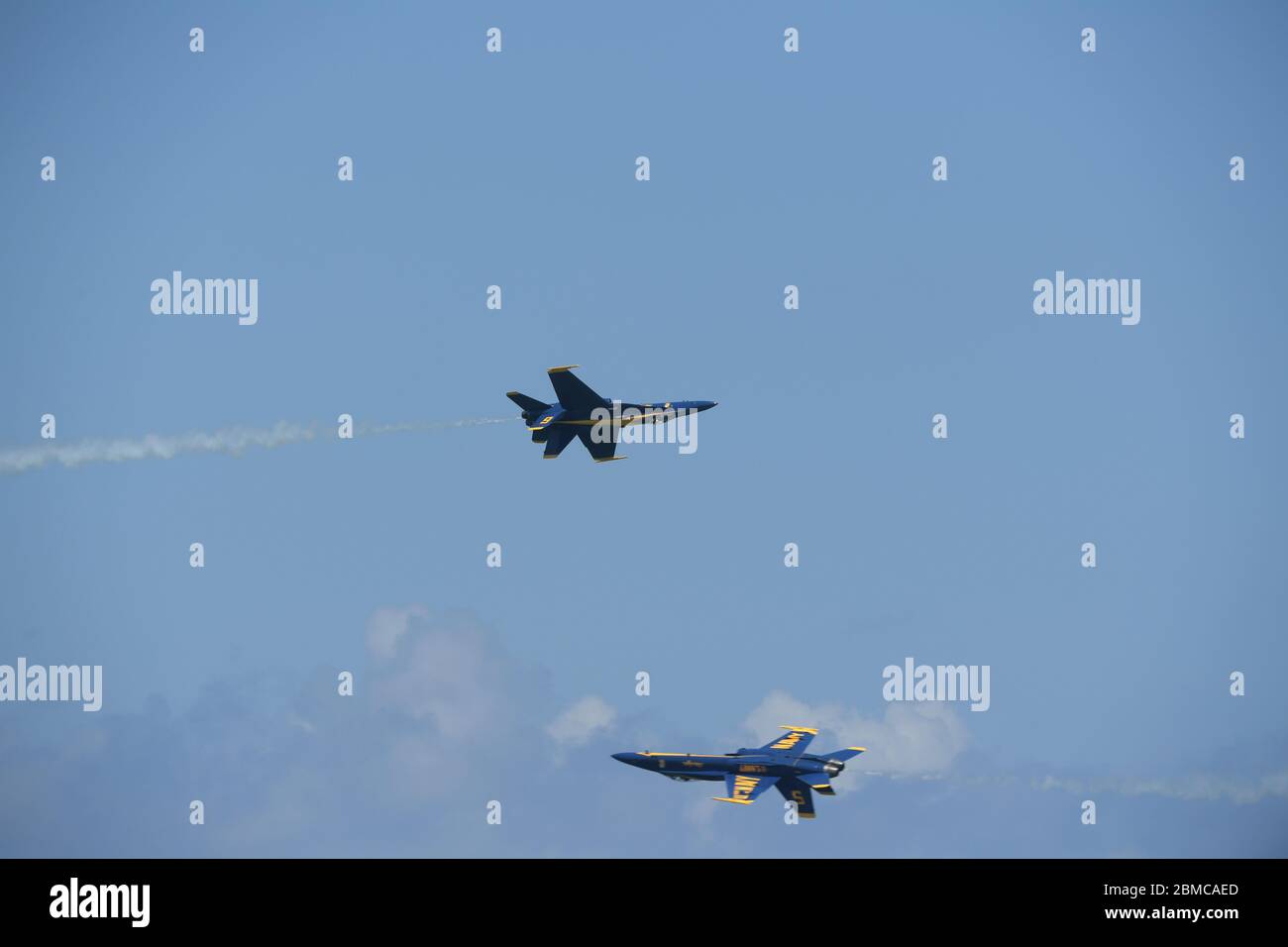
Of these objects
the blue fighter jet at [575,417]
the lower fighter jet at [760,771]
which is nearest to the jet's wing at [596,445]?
the blue fighter jet at [575,417]

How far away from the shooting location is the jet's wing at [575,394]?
123 m

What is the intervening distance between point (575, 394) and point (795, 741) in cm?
2887

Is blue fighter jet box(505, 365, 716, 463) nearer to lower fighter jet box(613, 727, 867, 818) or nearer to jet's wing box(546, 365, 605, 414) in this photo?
jet's wing box(546, 365, 605, 414)

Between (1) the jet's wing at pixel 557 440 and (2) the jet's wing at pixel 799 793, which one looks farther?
(2) the jet's wing at pixel 799 793

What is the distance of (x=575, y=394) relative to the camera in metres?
123

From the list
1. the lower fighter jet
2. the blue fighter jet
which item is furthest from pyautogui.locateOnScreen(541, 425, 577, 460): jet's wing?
the lower fighter jet

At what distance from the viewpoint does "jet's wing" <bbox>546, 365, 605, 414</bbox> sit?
403 feet

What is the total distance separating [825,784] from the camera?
130 m

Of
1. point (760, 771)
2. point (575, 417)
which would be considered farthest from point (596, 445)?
point (760, 771)

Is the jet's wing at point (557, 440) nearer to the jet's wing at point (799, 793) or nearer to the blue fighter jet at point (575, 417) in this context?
the blue fighter jet at point (575, 417)

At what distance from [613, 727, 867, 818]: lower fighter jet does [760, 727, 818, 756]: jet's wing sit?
5.82 ft
